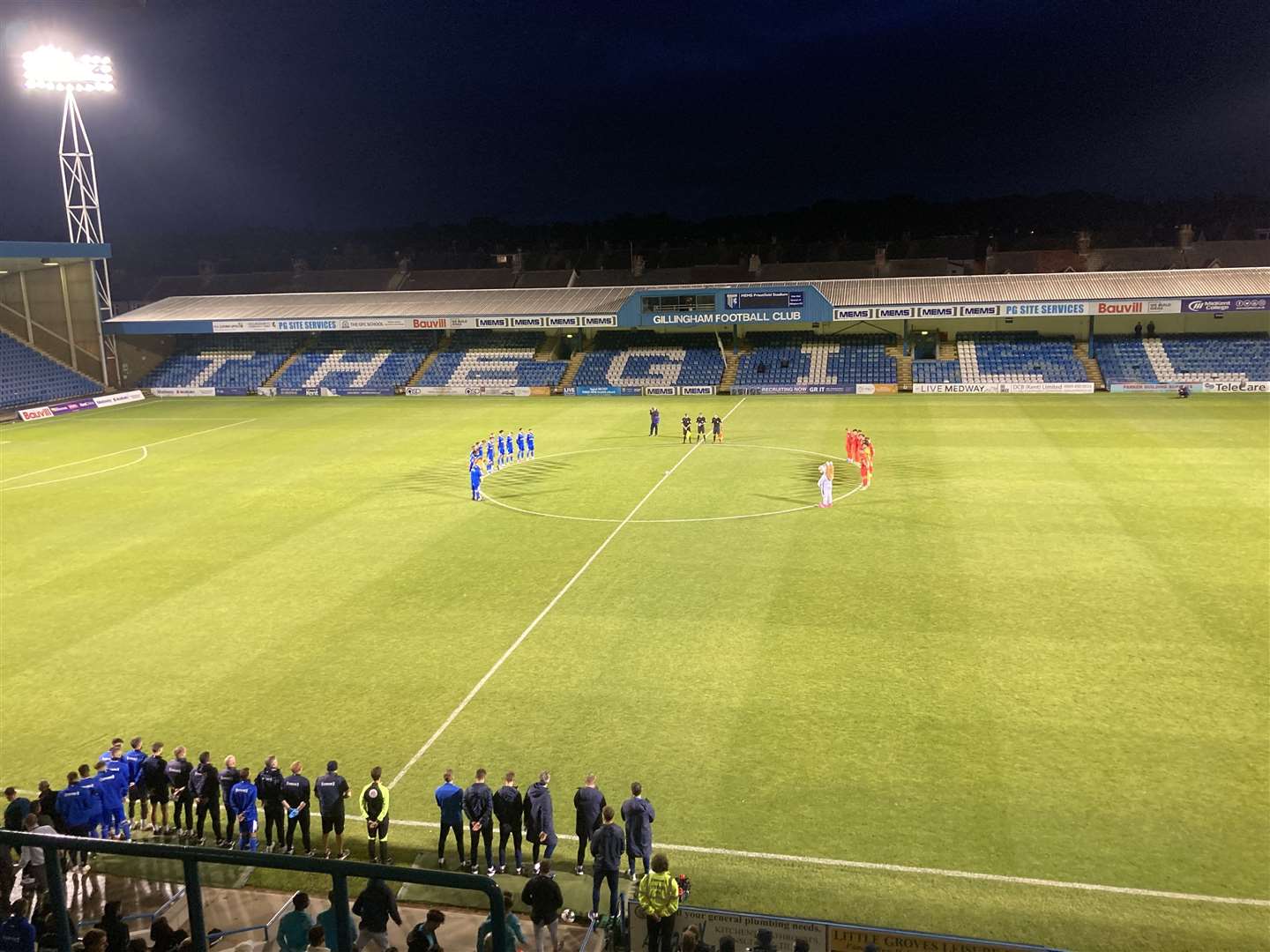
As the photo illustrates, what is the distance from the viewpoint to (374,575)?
20.7 m

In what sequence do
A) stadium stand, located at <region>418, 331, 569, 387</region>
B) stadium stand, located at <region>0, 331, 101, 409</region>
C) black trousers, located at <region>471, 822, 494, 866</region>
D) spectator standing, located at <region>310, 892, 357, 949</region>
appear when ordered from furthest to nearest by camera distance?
stadium stand, located at <region>418, 331, 569, 387</region> < stadium stand, located at <region>0, 331, 101, 409</region> < black trousers, located at <region>471, 822, 494, 866</region> < spectator standing, located at <region>310, 892, 357, 949</region>

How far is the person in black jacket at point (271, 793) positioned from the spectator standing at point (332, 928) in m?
5.76

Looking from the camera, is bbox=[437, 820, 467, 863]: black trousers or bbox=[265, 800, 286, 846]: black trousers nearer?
bbox=[437, 820, 467, 863]: black trousers

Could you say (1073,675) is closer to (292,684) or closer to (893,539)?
(893,539)

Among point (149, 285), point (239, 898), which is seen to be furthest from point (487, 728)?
point (149, 285)

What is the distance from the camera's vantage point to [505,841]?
34.7ft

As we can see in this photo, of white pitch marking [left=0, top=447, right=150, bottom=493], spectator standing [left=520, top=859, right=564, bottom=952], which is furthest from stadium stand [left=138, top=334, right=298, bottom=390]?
spectator standing [left=520, top=859, right=564, bottom=952]

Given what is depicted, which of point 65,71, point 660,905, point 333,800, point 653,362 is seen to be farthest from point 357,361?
point 660,905

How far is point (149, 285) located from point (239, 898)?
79.7 metres

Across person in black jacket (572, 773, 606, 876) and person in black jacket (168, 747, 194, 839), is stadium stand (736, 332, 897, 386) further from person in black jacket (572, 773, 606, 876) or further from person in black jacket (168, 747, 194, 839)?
person in black jacket (168, 747, 194, 839)

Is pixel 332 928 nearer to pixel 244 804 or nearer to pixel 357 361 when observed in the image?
pixel 244 804

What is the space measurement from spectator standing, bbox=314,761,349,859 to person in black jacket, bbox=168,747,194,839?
5.52 feet

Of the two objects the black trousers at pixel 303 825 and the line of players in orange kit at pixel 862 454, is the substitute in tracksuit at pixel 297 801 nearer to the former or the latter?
the black trousers at pixel 303 825

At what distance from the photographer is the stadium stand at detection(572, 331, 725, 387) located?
55.9 metres
